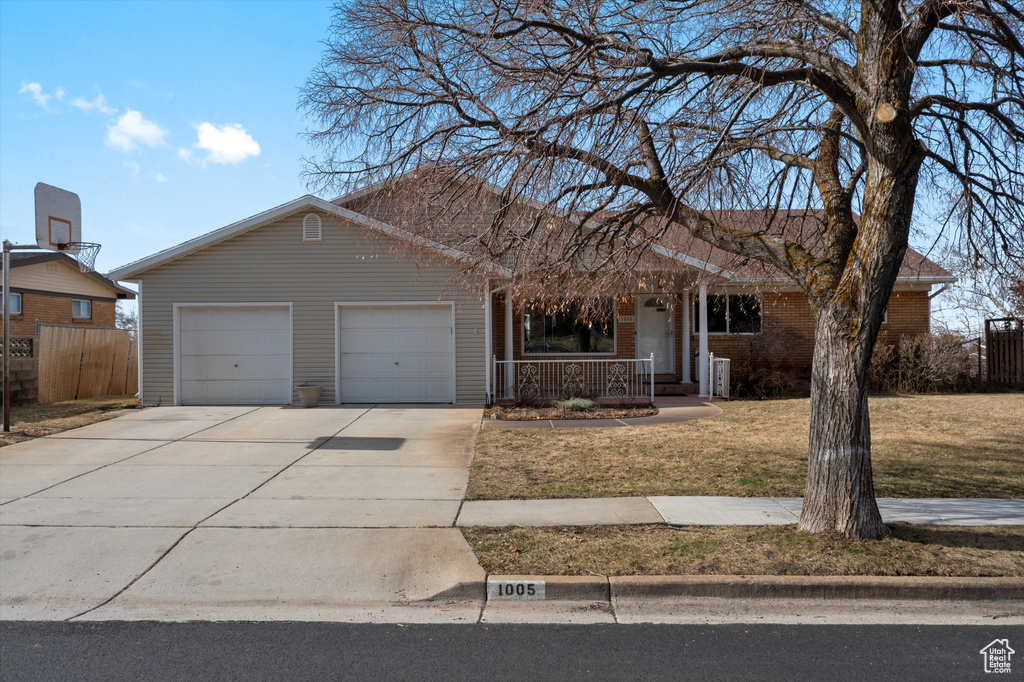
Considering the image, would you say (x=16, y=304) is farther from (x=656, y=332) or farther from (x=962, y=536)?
(x=962, y=536)

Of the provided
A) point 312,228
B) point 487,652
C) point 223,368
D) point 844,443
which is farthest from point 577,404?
point 487,652

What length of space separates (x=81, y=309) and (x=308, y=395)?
19.2 m

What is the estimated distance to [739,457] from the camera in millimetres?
9570

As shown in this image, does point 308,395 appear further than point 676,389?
No

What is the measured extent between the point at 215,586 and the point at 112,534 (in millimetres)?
1782

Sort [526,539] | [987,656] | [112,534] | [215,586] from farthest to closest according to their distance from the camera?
[112,534] < [526,539] < [215,586] < [987,656]

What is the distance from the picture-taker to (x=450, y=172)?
728cm

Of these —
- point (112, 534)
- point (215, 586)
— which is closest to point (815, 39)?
point (215, 586)

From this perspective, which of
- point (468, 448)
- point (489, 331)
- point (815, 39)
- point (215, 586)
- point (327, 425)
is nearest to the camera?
point (215, 586)

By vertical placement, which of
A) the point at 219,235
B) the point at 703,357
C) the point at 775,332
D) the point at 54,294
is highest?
the point at 219,235

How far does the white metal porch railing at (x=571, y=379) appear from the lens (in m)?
15.5

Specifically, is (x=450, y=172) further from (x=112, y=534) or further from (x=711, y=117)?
(x=112, y=534)

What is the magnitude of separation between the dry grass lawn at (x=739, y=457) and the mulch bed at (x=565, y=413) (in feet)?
4.64

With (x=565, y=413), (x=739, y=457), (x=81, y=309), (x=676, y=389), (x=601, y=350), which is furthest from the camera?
(x=81, y=309)
